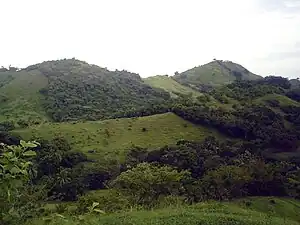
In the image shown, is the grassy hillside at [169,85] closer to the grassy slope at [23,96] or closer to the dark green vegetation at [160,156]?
the dark green vegetation at [160,156]

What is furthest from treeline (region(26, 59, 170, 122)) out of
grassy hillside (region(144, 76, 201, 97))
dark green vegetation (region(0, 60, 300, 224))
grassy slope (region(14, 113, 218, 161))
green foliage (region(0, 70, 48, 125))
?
grassy slope (region(14, 113, 218, 161))

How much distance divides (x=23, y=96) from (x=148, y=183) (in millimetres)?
83334

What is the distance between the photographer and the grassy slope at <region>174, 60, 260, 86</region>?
16962cm

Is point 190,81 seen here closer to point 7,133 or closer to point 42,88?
point 42,88

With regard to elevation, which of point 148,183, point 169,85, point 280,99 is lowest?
point 148,183

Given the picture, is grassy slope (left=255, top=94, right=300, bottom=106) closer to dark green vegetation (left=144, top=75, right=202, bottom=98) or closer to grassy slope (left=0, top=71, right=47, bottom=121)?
dark green vegetation (left=144, top=75, right=202, bottom=98)

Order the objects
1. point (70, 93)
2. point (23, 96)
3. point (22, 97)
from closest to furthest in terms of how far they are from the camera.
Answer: point (22, 97) < point (23, 96) < point (70, 93)

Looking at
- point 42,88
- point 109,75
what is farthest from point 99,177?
point 109,75

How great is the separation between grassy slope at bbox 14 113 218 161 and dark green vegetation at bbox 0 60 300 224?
168mm

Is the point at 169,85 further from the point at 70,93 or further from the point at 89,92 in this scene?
the point at 70,93

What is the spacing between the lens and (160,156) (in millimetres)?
61062

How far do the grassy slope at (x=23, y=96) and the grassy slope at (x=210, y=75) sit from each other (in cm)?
6087

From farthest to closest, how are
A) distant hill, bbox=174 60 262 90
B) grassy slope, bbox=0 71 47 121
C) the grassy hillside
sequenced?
distant hill, bbox=174 60 262 90 < the grassy hillside < grassy slope, bbox=0 71 47 121

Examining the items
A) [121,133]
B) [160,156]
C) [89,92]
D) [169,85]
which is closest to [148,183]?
[160,156]
